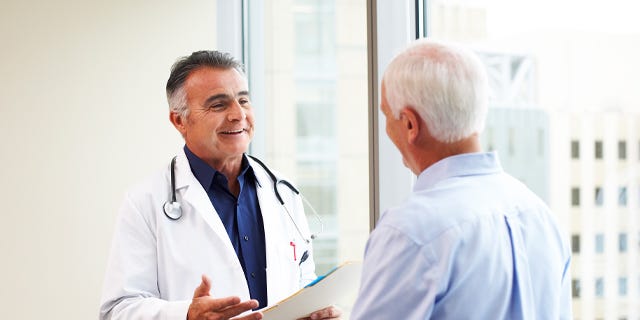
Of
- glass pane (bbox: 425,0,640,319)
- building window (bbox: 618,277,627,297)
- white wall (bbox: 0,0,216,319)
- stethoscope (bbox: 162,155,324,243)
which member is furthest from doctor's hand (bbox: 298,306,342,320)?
white wall (bbox: 0,0,216,319)

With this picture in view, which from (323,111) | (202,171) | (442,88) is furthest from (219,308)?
(323,111)

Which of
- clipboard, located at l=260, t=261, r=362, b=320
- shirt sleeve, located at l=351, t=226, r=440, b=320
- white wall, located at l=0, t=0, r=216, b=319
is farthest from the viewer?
white wall, located at l=0, t=0, r=216, b=319

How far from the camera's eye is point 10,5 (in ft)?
9.85

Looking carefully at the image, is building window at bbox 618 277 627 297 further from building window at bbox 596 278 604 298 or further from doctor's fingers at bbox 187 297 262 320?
doctor's fingers at bbox 187 297 262 320

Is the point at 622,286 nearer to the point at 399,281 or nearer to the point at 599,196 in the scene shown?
the point at 599,196

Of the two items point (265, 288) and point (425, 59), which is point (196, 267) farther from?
point (425, 59)

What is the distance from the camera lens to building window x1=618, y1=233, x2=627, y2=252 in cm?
133

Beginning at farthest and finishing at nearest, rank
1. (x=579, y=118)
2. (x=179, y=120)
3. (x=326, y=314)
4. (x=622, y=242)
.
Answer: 1. (x=179, y=120)
2. (x=326, y=314)
3. (x=579, y=118)
4. (x=622, y=242)

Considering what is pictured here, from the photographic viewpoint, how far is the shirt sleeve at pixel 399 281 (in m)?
1.03

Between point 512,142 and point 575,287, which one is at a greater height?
point 512,142

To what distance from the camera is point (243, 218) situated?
1.85 m

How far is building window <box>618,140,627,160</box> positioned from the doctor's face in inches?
34.3

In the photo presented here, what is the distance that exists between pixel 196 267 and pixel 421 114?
Answer: 845mm

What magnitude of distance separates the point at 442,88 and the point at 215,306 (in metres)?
0.69
